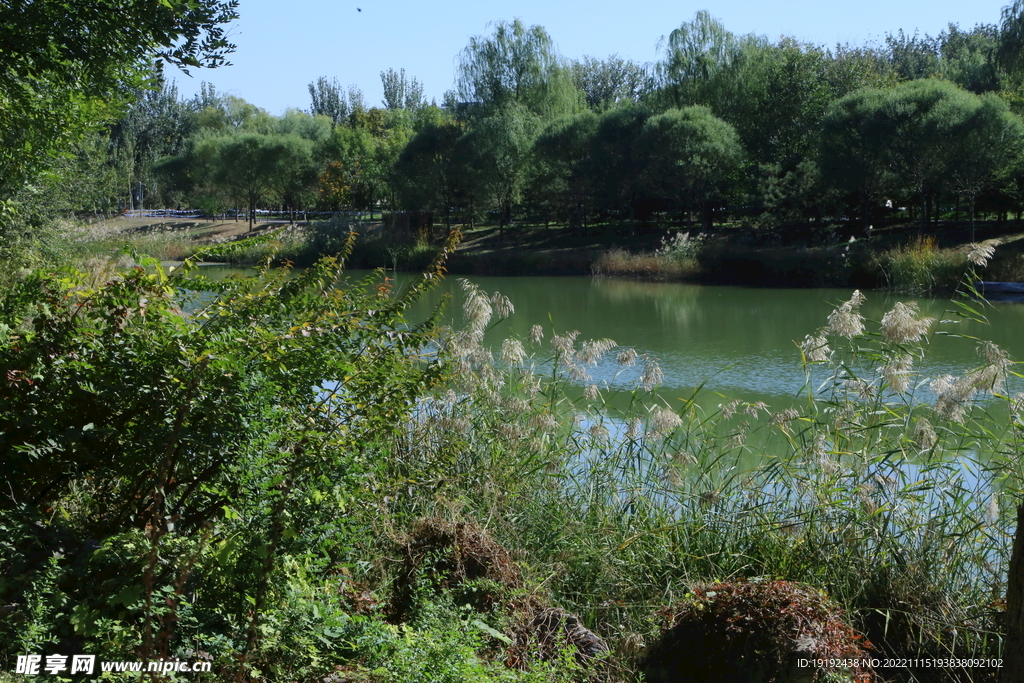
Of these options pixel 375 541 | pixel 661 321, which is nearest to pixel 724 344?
pixel 661 321

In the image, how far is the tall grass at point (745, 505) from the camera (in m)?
3.76

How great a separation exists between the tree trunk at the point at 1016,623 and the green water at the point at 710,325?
16.0 ft

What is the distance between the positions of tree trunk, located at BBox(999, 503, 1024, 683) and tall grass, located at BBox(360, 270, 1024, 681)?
750 mm

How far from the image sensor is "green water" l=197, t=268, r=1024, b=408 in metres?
11.9

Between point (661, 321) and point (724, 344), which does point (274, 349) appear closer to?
point (724, 344)

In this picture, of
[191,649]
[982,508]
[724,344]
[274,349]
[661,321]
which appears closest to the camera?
[191,649]

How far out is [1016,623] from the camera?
272 centimetres

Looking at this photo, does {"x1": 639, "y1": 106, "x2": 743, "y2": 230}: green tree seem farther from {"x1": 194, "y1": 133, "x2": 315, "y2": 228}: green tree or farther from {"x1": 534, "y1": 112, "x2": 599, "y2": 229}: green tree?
{"x1": 194, "y1": 133, "x2": 315, "y2": 228}: green tree

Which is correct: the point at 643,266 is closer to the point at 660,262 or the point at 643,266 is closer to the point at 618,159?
the point at 660,262

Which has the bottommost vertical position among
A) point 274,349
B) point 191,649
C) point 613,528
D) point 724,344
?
point 724,344

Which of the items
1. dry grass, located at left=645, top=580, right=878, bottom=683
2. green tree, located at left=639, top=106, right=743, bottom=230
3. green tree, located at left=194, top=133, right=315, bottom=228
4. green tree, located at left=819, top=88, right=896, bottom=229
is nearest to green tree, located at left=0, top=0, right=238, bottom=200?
dry grass, located at left=645, top=580, right=878, bottom=683

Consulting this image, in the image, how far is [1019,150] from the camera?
2642 cm

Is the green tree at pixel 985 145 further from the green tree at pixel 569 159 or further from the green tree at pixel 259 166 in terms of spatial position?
the green tree at pixel 259 166

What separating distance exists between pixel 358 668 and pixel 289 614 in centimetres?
27
